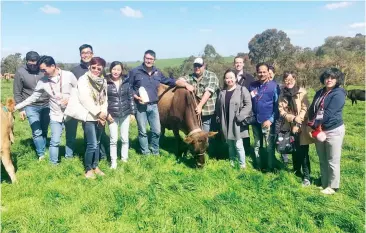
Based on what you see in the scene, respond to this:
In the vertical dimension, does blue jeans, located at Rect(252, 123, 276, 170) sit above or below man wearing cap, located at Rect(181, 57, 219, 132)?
below

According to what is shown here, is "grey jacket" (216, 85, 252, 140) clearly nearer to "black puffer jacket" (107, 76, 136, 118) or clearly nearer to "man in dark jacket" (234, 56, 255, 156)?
"man in dark jacket" (234, 56, 255, 156)

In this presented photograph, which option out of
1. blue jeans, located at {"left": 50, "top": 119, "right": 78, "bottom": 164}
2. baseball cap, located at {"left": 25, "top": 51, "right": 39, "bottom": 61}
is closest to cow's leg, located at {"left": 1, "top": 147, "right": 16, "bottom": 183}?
blue jeans, located at {"left": 50, "top": 119, "right": 78, "bottom": 164}

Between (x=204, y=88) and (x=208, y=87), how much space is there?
6.9 inches

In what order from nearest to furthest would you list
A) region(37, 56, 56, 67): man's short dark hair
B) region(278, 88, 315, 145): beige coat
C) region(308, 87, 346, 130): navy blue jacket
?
region(308, 87, 346, 130): navy blue jacket
region(278, 88, 315, 145): beige coat
region(37, 56, 56, 67): man's short dark hair

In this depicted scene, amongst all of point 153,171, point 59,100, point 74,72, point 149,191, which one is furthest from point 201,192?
point 74,72

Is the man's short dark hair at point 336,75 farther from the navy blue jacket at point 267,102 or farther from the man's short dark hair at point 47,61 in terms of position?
the man's short dark hair at point 47,61

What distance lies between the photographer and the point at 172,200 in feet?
16.6

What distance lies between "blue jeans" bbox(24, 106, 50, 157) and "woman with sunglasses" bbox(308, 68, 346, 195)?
609cm

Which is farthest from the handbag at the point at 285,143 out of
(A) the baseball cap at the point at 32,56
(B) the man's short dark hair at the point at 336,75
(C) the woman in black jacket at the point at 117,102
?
(A) the baseball cap at the point at 32,56

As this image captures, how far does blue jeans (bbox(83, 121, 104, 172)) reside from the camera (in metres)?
5.82

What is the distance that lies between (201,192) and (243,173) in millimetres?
1226

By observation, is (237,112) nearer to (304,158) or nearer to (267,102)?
(267,102)

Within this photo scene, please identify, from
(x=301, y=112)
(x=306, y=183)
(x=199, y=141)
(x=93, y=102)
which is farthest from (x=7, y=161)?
(x=306, y=183)

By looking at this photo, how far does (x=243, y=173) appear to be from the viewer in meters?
6.13
